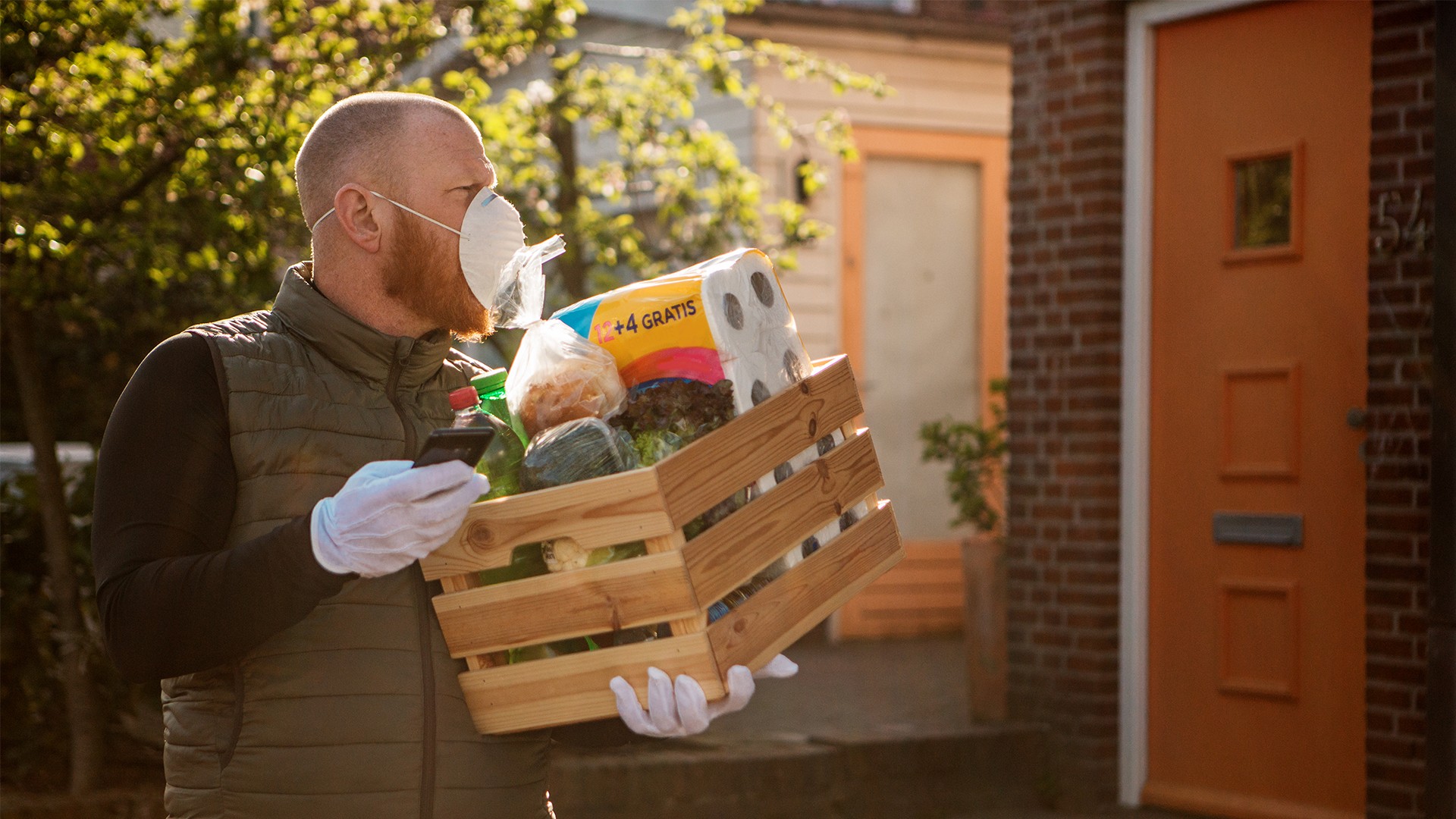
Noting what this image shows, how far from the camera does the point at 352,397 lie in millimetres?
2201

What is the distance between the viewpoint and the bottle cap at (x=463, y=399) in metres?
2.15

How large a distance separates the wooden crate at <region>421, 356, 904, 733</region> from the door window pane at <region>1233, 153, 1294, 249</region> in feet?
12.0

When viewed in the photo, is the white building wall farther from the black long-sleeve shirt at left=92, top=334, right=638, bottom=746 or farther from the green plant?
the black long-sleeve shirt at left=92, top=334, right=638, bottom=746

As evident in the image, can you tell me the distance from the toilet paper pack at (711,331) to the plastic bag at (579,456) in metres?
0.17

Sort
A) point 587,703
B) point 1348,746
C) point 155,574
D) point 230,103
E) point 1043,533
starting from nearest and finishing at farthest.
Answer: point 155,574 → point 587,703 → point 230,103 → point 1348,746 → point 1043,533

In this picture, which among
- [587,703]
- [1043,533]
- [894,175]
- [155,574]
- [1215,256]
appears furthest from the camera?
[894,175]

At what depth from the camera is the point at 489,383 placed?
94.8 inches

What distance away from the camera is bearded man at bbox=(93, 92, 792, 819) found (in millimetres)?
1921

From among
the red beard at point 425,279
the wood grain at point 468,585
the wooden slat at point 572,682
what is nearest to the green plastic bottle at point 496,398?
the red beard at point 425,279

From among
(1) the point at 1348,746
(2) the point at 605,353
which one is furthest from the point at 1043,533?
(2) the point at 605,353

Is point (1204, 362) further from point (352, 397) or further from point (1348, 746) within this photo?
point (352, 397)

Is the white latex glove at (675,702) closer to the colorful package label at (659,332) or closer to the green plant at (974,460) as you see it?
the colorful package label at (659,332)

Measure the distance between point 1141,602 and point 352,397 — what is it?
4.25 m

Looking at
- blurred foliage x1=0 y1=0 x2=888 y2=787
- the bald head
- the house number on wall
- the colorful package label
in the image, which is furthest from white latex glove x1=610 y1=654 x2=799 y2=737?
the house number on wall
